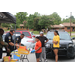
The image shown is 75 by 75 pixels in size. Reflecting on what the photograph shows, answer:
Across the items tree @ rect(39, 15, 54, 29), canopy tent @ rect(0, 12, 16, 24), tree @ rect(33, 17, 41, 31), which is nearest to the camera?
canopy tent @ rect(0, 12, 16, 24)

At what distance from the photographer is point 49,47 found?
7121 mm

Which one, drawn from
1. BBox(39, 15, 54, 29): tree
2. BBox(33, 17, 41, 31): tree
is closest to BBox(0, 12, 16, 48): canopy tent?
BBox(39, 15, 54, 29): tree

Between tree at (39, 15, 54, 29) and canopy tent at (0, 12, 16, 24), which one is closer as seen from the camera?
canopy tent at (0, 12, 16, 24)

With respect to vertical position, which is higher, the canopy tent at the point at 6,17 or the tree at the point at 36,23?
the tree at the point at 36,23

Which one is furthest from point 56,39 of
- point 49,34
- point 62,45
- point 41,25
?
point 41,25

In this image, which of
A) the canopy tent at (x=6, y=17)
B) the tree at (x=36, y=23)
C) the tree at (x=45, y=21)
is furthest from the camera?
the tree at (x=36, y=23)

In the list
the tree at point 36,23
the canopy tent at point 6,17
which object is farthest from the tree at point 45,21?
the canopy tent at point 6,17

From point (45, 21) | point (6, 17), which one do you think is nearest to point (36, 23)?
point (45, 21)

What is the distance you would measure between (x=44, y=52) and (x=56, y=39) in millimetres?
938

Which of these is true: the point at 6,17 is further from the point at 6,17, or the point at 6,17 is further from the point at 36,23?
the point at 36,23

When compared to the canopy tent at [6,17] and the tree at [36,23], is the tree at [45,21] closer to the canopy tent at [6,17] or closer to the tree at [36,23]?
the tree at [36,23]

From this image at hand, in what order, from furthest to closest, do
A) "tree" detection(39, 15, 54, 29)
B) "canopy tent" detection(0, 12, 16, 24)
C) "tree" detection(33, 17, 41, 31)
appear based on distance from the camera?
"tree" detection(33, 17, 41, 31), "tree" detection(39, 15, 54, 29), "canopy tent" detection(0, 12, 16, 24)

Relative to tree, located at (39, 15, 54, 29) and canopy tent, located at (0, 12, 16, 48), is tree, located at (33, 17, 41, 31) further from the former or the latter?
canopy tent, located at (0, 12, 16, 48)
